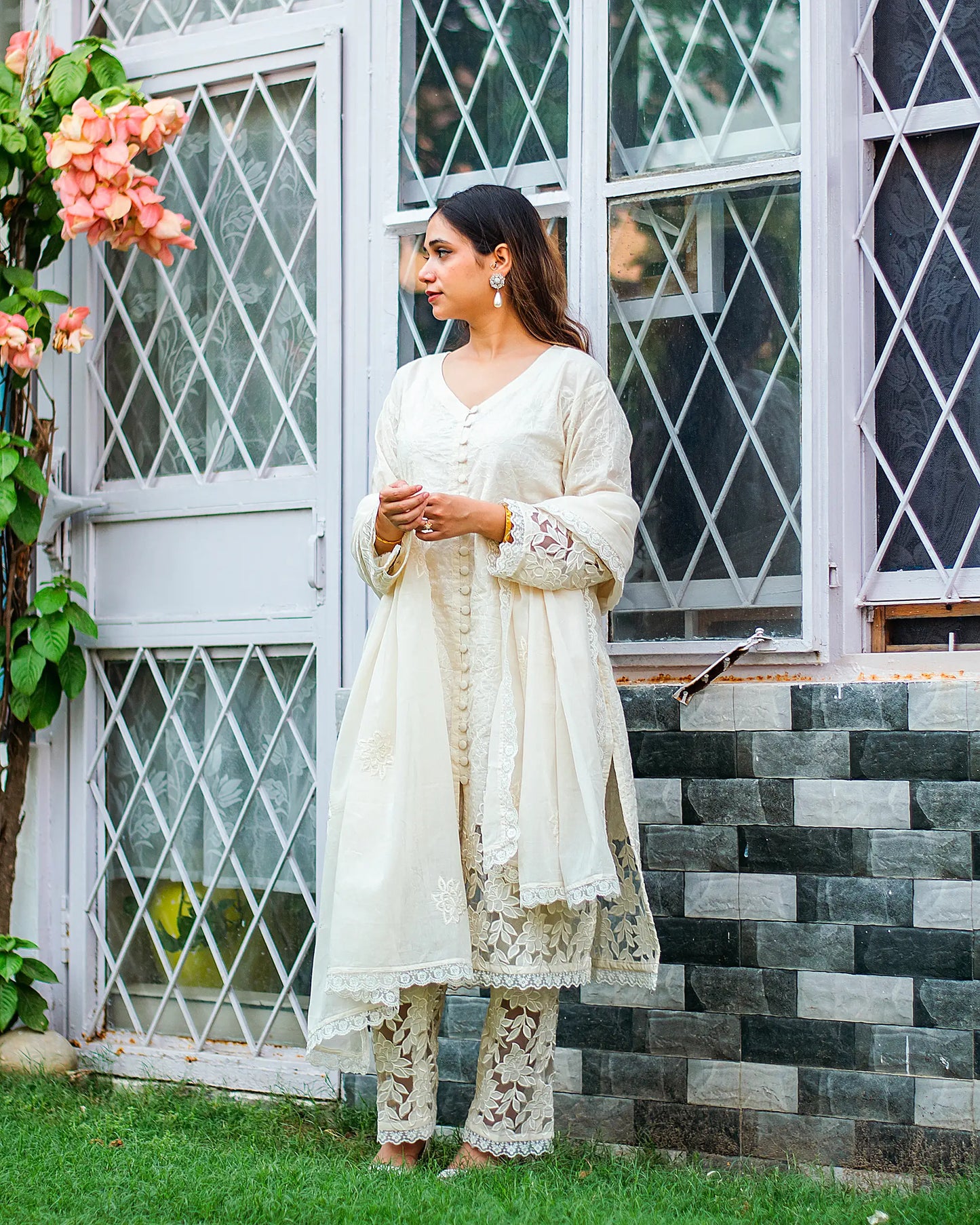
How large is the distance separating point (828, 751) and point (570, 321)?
1.02 m

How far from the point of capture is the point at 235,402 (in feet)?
11.8

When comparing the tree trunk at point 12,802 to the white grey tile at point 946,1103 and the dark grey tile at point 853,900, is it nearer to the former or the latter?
the dark grey tile at point 853,900

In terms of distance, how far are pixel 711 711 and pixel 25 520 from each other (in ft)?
6.02

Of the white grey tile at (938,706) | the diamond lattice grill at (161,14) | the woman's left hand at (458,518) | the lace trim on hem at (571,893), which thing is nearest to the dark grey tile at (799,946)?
the white grey tile at (938,706)

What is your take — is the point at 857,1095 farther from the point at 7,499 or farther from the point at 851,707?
the point at 7,499

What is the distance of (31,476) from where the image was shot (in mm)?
3510

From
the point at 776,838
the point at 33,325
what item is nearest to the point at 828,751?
the point at 776,838

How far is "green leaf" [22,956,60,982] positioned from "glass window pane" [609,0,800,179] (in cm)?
239

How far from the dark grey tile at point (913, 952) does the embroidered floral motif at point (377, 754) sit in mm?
981

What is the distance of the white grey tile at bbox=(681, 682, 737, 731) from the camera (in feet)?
9.43

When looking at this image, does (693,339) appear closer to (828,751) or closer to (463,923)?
(828,751)

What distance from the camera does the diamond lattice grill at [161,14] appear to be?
3641 millimetres

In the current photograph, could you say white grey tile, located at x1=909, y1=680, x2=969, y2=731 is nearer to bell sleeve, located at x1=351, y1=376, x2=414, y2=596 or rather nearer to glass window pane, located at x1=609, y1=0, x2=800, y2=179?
bell sleeve, located at x1=351, y1=376, x2=414, y2=596

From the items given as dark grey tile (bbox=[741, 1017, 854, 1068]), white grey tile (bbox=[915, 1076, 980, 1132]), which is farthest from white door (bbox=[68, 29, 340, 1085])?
white grey tile (bbox=[915, 1076, 980, 1132])
